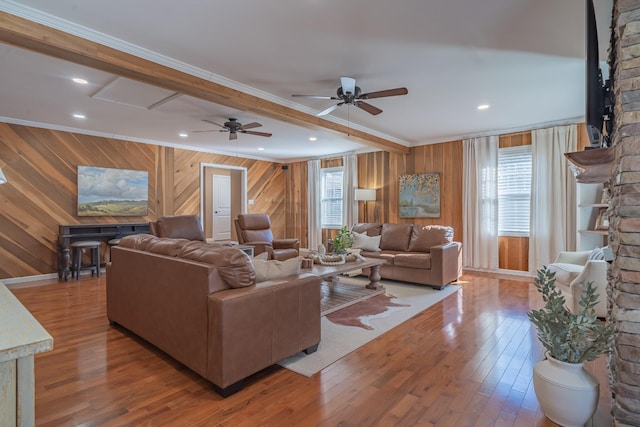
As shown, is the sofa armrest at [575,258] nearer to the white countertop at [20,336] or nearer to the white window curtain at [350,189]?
the white window curtain at [350,189]

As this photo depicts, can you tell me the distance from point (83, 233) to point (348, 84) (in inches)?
199

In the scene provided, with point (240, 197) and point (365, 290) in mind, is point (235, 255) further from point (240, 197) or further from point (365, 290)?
point (240, 197)

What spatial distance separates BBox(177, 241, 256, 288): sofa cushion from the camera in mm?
2137

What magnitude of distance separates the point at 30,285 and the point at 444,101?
645 centimetres

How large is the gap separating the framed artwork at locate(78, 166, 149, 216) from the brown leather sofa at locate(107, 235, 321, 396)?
12.9ft

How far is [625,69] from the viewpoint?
62.0 inches

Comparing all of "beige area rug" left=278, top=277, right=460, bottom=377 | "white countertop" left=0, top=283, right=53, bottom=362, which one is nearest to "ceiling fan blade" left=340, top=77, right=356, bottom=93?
"beige area rug" left=278, top=277, right=460, bottom=377

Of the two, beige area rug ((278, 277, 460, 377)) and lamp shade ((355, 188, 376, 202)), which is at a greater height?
lamp shade ((355, 188, 376, 202))

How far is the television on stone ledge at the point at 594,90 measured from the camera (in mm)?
1877

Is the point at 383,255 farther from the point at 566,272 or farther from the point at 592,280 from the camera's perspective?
the point at 592,280

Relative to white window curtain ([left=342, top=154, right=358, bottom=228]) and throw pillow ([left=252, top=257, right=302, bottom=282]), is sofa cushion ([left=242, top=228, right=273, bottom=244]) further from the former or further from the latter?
throw pillow ([left=252, top=257, right=302, bottom=282])

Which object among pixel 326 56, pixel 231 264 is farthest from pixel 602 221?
pixel 231 264

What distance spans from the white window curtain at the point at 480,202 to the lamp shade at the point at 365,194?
6.04ft

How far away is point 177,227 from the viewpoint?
15.4 feet
